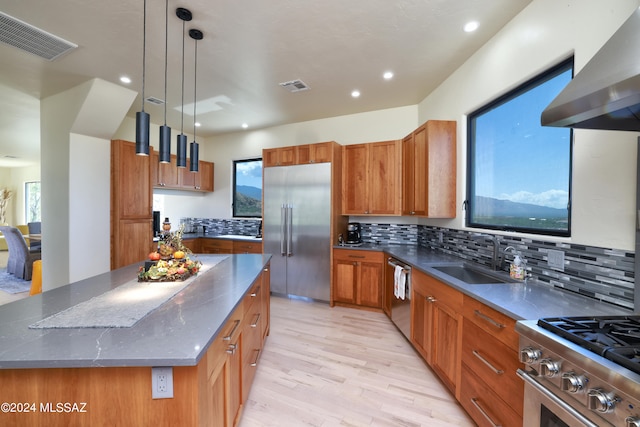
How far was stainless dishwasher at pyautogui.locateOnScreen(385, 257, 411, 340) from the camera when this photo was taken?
8.89ft

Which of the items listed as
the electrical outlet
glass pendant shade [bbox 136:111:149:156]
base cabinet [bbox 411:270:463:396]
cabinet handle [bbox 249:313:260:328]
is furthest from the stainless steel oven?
glass pendant shade [bbox 136:111:149:156]

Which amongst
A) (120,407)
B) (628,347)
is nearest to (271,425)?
(120,407)

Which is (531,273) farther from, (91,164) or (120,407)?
(91,164)

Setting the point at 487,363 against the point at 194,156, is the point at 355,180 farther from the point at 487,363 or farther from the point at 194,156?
the point at 487,363

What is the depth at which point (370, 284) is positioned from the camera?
362cm

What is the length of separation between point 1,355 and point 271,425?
4.73 feet

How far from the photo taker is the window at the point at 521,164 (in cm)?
186

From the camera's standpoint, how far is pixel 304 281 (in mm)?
3984

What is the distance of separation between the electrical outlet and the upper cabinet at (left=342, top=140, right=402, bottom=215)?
10.5ft

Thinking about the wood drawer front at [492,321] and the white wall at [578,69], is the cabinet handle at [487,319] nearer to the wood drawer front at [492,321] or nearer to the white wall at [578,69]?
the wood drawer front at [492,321]

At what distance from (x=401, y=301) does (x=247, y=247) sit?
2.69 m

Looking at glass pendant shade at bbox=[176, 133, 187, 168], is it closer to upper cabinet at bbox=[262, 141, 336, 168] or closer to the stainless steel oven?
upper cabinet at bbox=[262, 141, 336, 168]

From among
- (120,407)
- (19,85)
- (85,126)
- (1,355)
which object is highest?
(19,85)

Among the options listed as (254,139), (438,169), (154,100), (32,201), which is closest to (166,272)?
(438,169)
